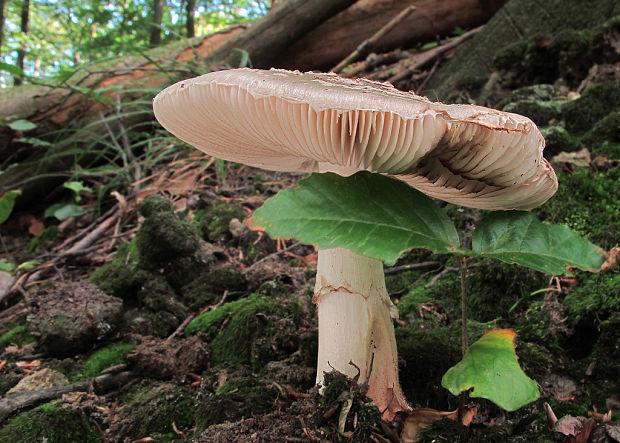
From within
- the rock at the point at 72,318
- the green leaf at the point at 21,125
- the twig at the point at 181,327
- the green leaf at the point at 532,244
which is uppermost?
the green leaf at the point at 21,125

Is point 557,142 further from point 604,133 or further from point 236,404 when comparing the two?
point 236,404

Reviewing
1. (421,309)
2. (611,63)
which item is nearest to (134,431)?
(421,309)

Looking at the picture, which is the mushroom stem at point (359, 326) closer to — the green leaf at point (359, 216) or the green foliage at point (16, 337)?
the green leaf at point (359, 216)

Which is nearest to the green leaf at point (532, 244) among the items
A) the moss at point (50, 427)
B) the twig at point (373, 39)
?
the moss at point (50, 427)

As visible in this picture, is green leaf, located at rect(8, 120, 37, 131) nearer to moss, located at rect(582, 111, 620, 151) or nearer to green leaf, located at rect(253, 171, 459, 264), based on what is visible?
green leaf, located at rect(253, 171, 459, 264)

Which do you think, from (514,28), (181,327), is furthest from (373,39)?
(181,327)

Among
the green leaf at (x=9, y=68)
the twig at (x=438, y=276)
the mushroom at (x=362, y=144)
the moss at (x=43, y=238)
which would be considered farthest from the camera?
the moss at (x=43, y=238)

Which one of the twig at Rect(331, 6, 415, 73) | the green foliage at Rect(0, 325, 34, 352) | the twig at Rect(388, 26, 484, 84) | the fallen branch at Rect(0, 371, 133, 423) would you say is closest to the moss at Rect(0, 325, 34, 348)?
the green foliage at Rect(0, 325, 34, 352)
